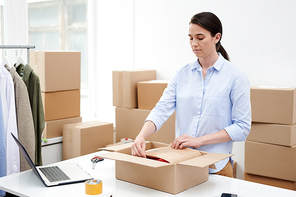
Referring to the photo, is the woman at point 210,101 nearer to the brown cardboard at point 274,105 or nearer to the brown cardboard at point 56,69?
the brown cardboard at point 274,105

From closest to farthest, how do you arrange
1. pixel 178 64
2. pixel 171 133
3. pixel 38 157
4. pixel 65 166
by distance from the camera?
pixel 65 166 < pixel 38 157 < pixel 171 133 < pixel 178 64

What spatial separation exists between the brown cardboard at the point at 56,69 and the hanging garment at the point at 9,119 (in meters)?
0.63

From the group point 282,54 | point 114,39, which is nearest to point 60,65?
point 114,39

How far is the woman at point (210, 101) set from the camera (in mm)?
1514

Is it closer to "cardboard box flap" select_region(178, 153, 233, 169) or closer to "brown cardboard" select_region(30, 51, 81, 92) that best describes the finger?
"cardboard box flap" select_region(178, 153, 233, 169)

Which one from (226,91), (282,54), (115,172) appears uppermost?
(282,54)

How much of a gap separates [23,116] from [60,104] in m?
0.71

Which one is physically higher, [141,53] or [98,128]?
[141,53]

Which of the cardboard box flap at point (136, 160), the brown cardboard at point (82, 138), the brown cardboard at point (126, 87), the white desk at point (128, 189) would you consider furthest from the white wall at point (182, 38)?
the cardboard box flap at point (136, 160)

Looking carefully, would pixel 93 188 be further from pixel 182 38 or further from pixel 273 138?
pixel 182 38

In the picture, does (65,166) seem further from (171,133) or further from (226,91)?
(171,133)

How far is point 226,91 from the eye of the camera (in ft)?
5.07

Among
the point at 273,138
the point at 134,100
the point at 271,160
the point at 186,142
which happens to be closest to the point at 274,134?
the point at 273,138

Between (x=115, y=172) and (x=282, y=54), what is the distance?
1788mm
